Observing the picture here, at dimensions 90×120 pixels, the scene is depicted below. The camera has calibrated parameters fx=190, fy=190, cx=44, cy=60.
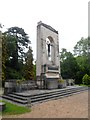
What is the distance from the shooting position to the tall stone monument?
16748 millimetres

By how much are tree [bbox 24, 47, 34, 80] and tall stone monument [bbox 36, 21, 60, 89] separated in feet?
44.7

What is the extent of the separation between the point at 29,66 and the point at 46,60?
15736 mm

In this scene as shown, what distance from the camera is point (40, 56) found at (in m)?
17.2

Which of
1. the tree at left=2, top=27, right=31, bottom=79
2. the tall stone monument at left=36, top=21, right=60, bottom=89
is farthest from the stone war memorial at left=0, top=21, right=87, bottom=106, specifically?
the tree at left=2, top=27, right=31, bottom=79

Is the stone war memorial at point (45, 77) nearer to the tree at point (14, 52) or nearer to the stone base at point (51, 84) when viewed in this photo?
the stone base at point (51, 84)

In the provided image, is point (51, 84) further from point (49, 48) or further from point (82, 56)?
point (82, 56)

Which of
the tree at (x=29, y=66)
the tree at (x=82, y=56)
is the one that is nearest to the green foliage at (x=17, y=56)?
the tree at (x=29, y=66)

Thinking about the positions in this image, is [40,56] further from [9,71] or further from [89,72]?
[89,72]

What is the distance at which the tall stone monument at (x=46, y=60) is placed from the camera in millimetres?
16748

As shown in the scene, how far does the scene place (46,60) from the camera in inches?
699

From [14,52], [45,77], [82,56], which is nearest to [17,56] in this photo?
[14,52]

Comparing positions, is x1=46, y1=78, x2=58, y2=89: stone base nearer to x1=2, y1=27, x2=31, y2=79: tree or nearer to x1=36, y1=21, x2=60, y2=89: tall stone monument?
x1=36, y1=21, x2=60, y2=89: tall stone monument

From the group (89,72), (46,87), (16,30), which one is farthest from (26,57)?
(46,87)

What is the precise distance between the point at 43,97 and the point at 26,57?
22119 millimetres
